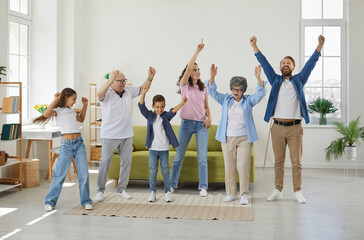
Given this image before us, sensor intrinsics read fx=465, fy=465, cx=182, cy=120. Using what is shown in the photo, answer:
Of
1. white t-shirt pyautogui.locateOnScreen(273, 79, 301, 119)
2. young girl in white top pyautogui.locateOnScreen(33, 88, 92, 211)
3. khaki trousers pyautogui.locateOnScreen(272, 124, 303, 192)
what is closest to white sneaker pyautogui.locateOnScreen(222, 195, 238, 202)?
khaki trousers pyautogui.locateOnScreen(272, 124, 303, 192)

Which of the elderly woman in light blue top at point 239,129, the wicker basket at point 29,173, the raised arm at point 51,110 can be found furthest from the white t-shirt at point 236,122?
the wicker basket at point 29,173

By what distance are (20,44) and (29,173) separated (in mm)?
2346

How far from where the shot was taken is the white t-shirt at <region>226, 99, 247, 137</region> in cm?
492

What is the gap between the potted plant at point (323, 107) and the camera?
760cm

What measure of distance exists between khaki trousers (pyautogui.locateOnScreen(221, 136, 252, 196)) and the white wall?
2.80 meters

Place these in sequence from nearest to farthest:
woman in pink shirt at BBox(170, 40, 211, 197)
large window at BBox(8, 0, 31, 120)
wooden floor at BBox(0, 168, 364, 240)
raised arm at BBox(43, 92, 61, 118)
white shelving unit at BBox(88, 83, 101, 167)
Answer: wooden floor at BBox(0, 168, 364, 240) < raised arm at BBox(43, 92, 61, 118) < woman in pink shirt at BBox(170, 40, 211, 197) < large window at BBox(8, 0, 31, 120) < white shelving unit at BBox(88, 83, 101, 167)

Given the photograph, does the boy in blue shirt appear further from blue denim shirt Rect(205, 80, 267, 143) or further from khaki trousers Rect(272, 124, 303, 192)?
khaki trousers Rect(272, 124, 303, 192)

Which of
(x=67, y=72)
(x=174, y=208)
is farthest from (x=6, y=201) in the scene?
(x=67, y=72)

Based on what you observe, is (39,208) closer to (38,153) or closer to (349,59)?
(38,153)

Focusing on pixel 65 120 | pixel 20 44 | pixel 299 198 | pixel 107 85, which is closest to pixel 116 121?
pixel 107 85

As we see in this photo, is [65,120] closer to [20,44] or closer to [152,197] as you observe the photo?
[152,197]

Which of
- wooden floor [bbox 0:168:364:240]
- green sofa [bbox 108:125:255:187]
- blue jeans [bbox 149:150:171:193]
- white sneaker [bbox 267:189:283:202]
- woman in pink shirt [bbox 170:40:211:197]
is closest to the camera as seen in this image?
wooden floor [bbox 0:168:364:240]

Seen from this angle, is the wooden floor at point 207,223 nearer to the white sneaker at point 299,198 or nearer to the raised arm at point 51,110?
the white sneaker at point 299,198

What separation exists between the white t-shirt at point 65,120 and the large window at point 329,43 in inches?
176
